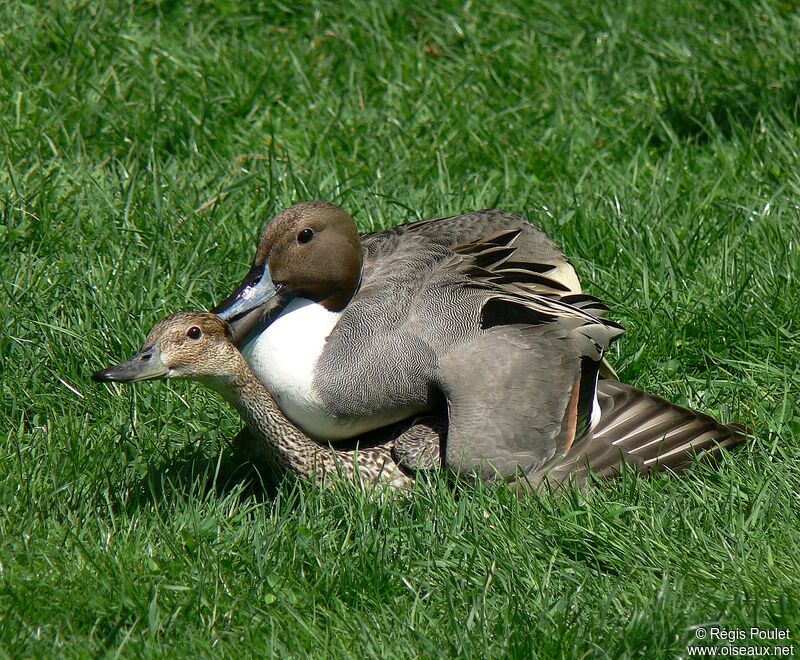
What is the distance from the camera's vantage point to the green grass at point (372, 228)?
2.91 metres

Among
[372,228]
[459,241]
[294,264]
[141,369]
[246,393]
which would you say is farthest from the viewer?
[372,228]

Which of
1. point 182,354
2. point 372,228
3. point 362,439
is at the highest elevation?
point 182,354

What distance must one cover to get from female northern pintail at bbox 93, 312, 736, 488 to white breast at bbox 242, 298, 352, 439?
0.16ft

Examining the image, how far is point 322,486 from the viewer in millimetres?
3461

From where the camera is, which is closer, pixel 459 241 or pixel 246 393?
pixel 246 393

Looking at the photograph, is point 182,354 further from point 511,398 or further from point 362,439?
point 511,398

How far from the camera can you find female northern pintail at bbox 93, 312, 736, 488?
335 cm

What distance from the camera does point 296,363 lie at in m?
3.59

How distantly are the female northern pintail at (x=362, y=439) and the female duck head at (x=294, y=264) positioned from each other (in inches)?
6.7

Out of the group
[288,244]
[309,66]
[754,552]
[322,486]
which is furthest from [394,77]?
[754,552]

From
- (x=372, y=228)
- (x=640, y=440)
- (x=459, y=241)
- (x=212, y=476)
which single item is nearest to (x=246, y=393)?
(x=212, y=476)

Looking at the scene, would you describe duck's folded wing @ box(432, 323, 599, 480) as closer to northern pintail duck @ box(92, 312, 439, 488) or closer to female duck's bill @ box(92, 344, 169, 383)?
northern pintail duck @ box(92, 312, 439, 488)

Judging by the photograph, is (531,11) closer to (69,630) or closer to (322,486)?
(322,486)

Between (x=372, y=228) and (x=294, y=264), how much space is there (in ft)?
3.71
